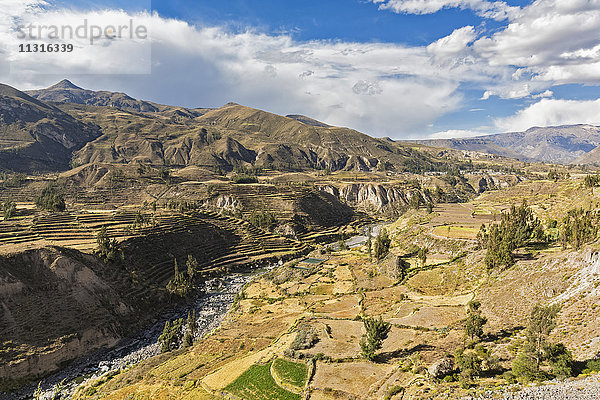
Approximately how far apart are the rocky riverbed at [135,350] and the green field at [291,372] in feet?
94.5

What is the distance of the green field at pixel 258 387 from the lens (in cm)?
Answer: 3706

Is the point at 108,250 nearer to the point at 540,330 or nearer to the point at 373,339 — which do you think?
the point at 373,339

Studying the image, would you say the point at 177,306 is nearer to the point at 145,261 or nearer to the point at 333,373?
the point at 145,261

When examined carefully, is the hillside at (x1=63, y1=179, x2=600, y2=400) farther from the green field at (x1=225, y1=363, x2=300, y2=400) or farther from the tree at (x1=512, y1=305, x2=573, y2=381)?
the tree at (x1=512, y1=305, x2=573, y2=381)

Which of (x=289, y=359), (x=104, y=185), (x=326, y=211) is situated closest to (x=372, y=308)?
(x=289, y=359)

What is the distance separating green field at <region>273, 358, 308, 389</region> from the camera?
127 feet

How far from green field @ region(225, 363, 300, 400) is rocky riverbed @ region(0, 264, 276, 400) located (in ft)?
89.3

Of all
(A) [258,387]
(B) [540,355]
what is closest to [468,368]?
(B) [540,355]

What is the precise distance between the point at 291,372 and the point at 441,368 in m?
18.1

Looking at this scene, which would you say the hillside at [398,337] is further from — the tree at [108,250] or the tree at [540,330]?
the tree at [108,250]

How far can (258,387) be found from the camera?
38938 mm

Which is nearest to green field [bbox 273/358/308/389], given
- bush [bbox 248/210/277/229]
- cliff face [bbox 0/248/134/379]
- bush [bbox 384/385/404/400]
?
bush [bbox 384/385/404/400]

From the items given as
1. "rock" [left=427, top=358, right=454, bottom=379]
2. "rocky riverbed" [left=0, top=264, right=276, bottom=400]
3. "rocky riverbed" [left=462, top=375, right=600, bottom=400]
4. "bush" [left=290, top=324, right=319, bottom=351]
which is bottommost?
"rocky riverbed" [left=0, top=264, right=276, bottom=400]

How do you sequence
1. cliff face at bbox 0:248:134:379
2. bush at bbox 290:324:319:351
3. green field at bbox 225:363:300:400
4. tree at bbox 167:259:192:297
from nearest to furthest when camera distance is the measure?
green field at bbox 225:363:300:400 → bush at bbox 290:324:319:351 → cliff face at bbox 0:248:134:379 → tree at bbox 167:259:192:297
